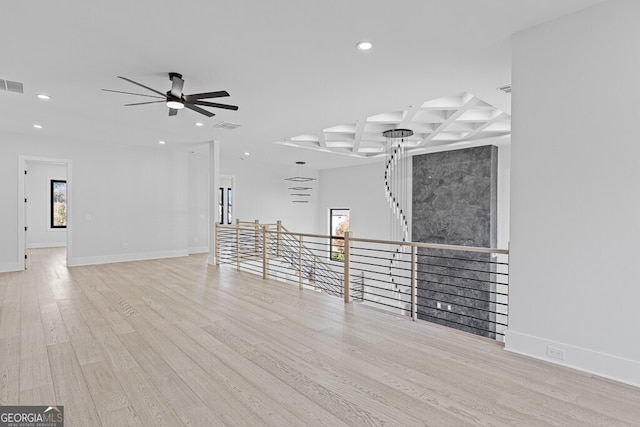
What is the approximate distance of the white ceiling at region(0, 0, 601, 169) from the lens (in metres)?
2.57

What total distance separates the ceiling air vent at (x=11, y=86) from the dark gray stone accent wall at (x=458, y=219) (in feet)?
22.8

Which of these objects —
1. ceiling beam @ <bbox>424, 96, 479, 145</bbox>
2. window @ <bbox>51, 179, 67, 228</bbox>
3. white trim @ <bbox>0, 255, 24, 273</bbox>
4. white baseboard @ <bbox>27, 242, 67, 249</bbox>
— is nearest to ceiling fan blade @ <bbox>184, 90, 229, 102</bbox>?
ceiling beam @ <bbox>424, 96, 479, 145</bbox>

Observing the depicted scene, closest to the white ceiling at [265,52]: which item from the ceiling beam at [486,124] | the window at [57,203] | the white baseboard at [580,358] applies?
the ceiling beam at [486,124]

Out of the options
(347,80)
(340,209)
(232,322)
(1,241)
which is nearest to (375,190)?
(340,209)

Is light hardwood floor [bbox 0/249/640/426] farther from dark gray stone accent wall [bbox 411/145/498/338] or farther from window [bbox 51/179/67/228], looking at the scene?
window [bbox 51/179/67/228]

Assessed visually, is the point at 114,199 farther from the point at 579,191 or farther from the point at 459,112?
the point at 579,191

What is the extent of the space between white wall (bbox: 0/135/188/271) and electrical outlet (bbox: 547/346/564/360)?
26.0 feet

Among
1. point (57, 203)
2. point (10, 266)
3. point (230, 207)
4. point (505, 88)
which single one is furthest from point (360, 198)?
point (57, 203)

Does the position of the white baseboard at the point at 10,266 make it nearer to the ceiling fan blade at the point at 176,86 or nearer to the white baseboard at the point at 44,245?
the white baseboard at the point at 44,245

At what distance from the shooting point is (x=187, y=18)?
2691 millimetres

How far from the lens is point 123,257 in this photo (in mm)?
7613

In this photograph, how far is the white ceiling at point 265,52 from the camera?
2574 mm

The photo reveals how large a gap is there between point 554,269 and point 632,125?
3.80ft

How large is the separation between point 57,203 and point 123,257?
4729mm
